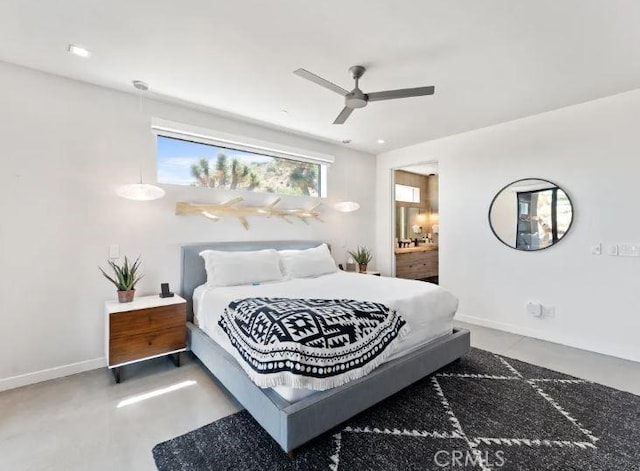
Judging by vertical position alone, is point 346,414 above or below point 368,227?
below

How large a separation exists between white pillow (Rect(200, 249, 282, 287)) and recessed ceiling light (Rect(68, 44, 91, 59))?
207 centimetres

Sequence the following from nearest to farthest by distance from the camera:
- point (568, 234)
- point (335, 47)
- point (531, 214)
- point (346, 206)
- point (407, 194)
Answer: point (335, 47), point (568, 234), point (531, 214), point (346, 206), point (407, 194)

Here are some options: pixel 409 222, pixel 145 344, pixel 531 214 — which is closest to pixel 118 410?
pixel 145 344

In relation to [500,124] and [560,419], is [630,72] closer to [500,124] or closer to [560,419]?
[500,124]

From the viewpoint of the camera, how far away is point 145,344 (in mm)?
2865

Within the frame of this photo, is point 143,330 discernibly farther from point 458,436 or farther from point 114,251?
point 458,436

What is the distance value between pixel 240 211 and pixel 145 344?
186cm

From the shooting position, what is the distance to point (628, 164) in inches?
130

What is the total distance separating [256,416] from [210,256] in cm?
198

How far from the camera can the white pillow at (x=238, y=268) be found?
11.3 ft

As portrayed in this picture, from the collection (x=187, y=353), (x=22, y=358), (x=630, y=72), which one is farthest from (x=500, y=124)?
(x=22, y=358)

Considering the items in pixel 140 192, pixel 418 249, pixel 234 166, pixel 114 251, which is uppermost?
pixel 234 166

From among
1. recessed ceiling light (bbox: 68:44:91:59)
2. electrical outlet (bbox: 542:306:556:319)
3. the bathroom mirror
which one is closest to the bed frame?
electrical outlet (bbox: 542:306:556:319)

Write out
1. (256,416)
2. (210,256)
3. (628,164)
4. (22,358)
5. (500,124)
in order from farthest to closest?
(500,124) < (210,256) < (628,164) < (22,358) < (256,416)
